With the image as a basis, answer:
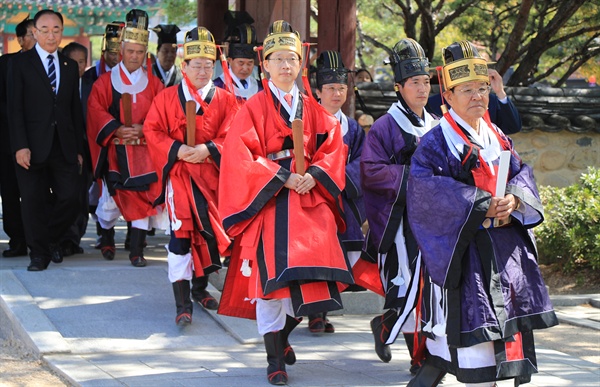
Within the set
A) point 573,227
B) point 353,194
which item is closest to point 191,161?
point 353,194

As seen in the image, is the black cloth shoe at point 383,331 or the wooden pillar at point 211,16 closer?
the black cloth shoe at point 383,331

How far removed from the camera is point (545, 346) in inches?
278

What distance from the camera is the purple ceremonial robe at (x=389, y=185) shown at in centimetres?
601

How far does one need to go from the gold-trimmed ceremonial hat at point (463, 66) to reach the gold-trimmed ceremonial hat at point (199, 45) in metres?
2.40

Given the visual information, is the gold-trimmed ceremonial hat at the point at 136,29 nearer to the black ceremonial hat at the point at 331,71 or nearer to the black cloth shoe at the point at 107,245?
the black cloth shoe at the point at 107,245

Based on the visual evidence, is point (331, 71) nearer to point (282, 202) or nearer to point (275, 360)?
point (282, 202)

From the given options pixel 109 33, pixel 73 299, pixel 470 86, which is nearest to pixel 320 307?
pixel 470 86

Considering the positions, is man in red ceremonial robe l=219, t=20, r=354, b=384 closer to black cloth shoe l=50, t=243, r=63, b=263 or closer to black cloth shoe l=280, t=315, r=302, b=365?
black cloth shoe l=280, t=315, r=302, b=365

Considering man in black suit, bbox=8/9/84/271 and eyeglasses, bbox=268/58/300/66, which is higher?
eyeglasses, bbox=268/58/300/66

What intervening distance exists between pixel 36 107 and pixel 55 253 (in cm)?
130

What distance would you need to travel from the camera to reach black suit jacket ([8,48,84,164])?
8.02m

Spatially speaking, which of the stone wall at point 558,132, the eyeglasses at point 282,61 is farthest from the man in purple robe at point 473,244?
the stone wall at point 558,132

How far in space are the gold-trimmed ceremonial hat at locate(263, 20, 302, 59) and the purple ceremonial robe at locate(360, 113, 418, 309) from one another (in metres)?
0.72

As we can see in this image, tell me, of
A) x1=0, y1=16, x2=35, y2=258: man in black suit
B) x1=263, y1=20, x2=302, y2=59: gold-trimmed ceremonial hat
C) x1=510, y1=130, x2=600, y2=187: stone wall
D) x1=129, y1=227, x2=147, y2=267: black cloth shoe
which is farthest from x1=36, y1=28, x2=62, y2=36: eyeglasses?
x1=510, y1=130, x2=600, y2=187: stone wall
